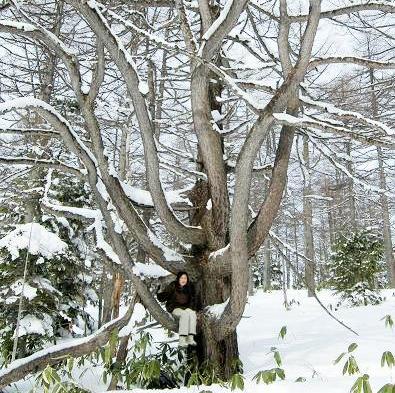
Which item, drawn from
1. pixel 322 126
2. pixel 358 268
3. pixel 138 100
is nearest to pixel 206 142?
pixel 138 100

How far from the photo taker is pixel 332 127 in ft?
10.2

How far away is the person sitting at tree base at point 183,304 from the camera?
165 inches

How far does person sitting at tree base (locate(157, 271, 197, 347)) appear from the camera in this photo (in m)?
4.20

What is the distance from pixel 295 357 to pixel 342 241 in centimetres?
856

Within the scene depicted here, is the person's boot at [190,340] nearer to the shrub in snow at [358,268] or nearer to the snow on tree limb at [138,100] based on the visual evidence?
the snow on tree limb at [138,100]

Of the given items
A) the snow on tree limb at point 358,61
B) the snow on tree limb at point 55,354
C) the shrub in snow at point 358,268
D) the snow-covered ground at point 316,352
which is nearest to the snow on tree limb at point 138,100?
the snow on tree limb at point 55,354

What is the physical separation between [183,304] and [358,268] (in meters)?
8.34

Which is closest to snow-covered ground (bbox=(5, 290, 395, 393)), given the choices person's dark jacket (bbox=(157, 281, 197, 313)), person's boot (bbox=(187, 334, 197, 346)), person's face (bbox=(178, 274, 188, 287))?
person's boot (bbox=(187, 334, 197, 346))

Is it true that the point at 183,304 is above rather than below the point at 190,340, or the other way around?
Result: above

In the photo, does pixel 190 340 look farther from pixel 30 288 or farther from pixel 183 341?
pixel 30 288

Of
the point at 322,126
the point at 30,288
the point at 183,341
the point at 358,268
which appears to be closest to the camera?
the point at 322,126

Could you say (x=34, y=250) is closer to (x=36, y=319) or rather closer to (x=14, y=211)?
(x=36, y=319)

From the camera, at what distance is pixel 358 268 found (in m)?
11.4

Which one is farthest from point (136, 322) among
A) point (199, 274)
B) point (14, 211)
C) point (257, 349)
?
point (14, 211)
